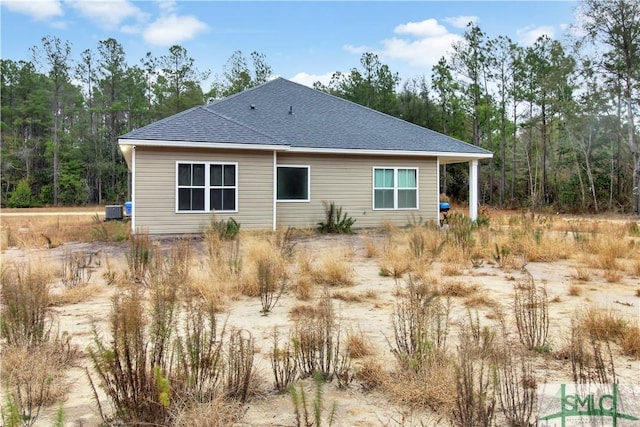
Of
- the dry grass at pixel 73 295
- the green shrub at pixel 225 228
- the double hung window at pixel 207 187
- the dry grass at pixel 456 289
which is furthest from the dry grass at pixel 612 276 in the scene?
the double hung window at pixel 207 187

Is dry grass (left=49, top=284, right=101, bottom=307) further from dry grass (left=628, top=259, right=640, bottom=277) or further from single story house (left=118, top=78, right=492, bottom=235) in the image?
dry grass (left=628, top=259, right=640, bottom=277)

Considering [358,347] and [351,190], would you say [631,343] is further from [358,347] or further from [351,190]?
[351,190]

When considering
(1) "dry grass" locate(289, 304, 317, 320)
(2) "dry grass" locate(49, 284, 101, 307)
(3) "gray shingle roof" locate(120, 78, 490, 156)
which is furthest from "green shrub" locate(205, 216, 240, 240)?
(1) "dry grass" locate(289, 304, 317, 320)

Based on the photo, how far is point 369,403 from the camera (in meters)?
2.64

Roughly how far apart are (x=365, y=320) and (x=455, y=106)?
28.6 meters

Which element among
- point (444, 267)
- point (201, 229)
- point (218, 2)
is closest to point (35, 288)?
point (444, 267)

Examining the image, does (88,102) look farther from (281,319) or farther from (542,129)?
(281,319)

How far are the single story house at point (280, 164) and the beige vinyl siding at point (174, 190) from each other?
3 centimetres

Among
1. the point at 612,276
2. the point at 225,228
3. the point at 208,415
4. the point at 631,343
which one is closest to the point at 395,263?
the point at 612,276

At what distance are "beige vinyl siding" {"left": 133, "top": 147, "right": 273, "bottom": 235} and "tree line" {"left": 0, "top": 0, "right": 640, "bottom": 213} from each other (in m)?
16.3

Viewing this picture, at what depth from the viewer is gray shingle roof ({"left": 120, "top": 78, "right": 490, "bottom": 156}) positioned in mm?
12273

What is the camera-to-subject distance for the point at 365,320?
4.36 metres

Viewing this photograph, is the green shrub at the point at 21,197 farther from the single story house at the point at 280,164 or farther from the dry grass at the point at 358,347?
the dry grass at the point at 358,347

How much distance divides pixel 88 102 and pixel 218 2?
99.4 ft
